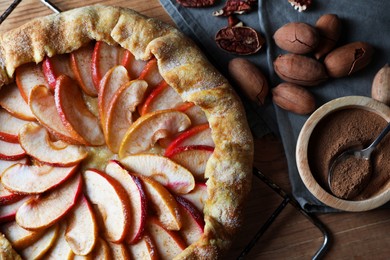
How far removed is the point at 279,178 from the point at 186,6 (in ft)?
2.96

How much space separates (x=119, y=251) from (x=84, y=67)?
0.80m

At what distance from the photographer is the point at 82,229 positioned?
247cm

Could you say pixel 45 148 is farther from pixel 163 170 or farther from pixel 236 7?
pixel 236 7

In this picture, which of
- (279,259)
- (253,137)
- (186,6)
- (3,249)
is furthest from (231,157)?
(3,249)

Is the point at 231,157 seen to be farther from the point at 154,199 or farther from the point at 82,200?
the point at 82,200

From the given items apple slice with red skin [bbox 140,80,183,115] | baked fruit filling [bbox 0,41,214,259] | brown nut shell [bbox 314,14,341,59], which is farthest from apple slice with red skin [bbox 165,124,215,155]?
brown nut shell [bbox 314,14,341,59]

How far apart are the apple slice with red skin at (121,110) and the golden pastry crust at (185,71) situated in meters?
0.13

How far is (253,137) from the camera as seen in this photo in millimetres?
2723

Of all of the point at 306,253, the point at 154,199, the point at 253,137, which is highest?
the point at 154,199

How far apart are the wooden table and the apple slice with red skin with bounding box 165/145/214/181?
0.35 meters

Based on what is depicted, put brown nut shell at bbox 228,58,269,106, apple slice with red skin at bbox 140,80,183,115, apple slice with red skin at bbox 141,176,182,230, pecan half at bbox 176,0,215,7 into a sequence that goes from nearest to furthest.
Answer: apple slice with red skin at bbox 141,176,182,230, apple slice with red skin at bbox 140,80,183,115, brown nut shell at bbox 228,58,269,106, pecan half at bbox 176,0,215,7

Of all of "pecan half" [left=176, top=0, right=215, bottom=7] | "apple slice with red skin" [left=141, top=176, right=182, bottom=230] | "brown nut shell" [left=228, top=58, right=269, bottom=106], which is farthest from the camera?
"pecan half" [left=176, top=0, right=215, bottom=7]

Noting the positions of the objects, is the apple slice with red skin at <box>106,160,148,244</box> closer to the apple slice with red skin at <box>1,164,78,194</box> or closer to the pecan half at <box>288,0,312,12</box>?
the apple slice with red skin at <box>1,164,78,194</box>

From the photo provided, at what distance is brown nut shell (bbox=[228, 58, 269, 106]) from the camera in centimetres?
260
